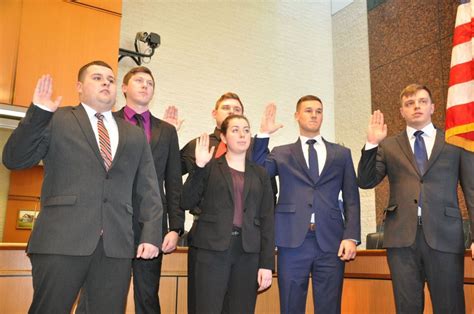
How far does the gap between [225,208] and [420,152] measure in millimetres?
1048

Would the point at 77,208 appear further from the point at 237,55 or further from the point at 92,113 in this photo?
the point at 237,55

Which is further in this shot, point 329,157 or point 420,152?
point 329,157

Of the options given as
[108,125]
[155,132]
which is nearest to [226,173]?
[155,132]

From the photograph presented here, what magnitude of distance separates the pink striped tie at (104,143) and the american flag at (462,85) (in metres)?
1.35

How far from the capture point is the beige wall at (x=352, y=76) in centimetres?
617

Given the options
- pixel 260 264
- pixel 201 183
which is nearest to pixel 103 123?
pixel 201 183

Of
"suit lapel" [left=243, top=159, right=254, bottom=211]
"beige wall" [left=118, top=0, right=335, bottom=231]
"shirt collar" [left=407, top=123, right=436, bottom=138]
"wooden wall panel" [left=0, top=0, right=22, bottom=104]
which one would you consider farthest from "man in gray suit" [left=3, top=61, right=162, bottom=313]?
"beige wall" [left=118, top=0, right=335, bottom=231]

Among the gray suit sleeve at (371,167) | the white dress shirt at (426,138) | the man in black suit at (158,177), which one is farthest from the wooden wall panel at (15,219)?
the white dress shirt at (426,138)

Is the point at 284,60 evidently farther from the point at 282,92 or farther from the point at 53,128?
the point at 53,128

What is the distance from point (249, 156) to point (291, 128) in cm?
348

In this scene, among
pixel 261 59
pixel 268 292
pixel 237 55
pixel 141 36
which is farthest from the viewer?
pixel 261 59

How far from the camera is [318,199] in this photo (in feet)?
8.91

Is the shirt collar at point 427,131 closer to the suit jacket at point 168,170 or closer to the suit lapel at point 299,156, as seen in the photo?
the suit lapel at point 299,156

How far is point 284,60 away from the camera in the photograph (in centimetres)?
646
